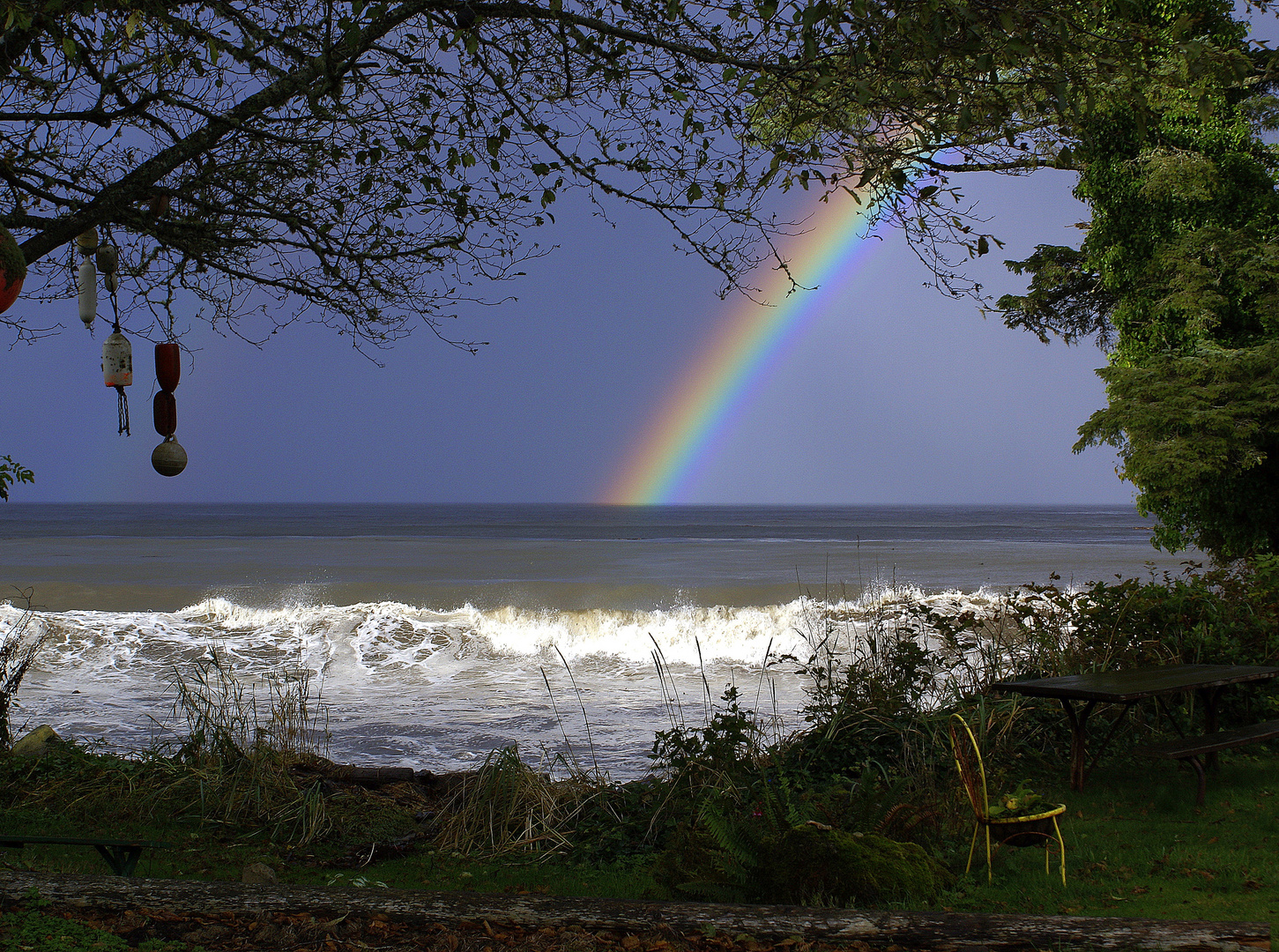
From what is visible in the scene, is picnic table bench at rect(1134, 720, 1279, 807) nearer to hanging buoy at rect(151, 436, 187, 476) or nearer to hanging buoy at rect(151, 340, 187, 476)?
hanging buoy at rect(151, 436, 187, 476)

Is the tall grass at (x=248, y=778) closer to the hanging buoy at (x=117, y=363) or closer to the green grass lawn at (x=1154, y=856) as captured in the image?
the hanging buoy at (x=117, y=363)

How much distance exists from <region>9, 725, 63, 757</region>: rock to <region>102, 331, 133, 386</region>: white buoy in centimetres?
375

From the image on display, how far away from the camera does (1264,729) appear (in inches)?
218

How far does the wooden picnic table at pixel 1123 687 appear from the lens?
5129 mm

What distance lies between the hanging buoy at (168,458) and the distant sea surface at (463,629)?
2.76 m

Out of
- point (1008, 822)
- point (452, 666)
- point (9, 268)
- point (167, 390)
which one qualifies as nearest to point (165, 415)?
point (167, 390)

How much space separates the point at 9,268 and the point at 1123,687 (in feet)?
19.4

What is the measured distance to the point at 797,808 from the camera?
14.1 ft

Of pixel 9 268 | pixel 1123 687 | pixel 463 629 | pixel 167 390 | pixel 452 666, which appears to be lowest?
pixel 452 666

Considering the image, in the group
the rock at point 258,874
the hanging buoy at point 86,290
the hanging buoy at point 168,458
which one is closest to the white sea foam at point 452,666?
the rock at point 258,874

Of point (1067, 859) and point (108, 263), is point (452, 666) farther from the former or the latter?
point (1067, 859)

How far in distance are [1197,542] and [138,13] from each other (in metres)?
15.4

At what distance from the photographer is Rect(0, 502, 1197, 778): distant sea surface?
9.07 m

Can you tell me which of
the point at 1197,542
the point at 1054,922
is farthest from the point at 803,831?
the point at 1197,542
